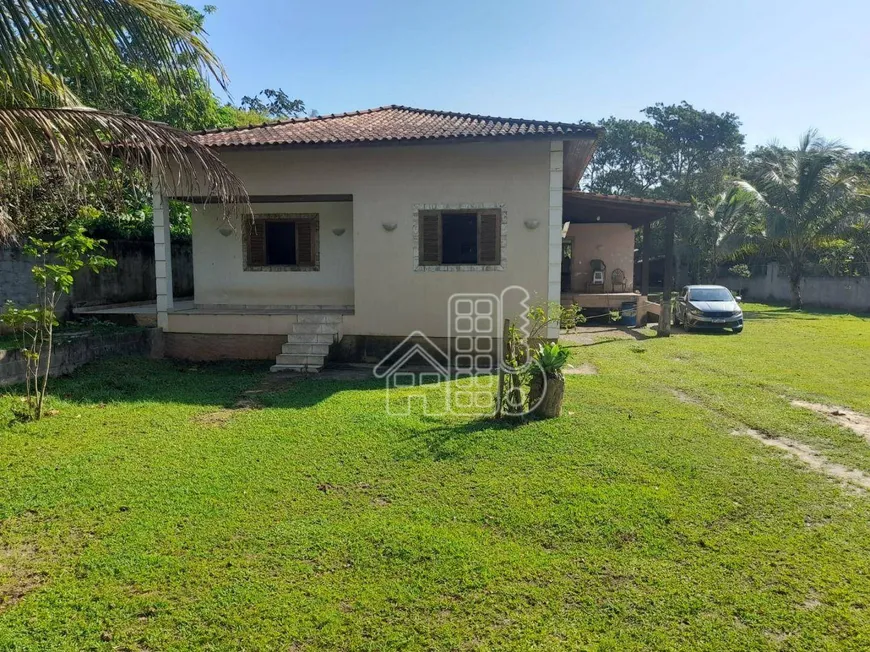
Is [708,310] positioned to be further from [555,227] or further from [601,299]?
[555,227]

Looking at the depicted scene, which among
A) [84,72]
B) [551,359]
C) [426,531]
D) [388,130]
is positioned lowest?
[426,531]

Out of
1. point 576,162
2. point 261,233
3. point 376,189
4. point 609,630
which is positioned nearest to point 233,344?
point 261,233

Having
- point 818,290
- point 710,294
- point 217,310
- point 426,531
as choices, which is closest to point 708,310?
point 710,294

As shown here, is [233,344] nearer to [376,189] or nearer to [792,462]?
[376,189]

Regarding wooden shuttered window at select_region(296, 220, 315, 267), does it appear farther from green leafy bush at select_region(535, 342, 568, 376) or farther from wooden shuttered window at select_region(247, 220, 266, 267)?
green leafy bush at select_region(535, 342, 568, 376)

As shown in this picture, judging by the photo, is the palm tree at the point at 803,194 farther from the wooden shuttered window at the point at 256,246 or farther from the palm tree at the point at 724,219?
the wooden shuttered window at the point at 256,246

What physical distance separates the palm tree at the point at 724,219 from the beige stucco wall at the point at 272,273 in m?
21.4

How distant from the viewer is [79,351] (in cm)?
856

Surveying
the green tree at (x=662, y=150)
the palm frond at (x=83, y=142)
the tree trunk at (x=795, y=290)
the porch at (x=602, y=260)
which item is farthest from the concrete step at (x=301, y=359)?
the green tree at (x=662, y=150)

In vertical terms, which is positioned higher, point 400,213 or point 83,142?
point 400,213

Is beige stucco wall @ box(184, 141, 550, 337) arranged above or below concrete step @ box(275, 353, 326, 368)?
Answer: above

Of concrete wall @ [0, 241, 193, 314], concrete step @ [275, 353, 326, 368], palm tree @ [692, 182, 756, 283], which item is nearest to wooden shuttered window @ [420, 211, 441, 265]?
concrete step @ [275, 353, 326, 368]

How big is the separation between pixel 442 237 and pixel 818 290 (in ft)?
73.6

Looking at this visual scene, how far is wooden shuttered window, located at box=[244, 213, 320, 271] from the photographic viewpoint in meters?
12.0
